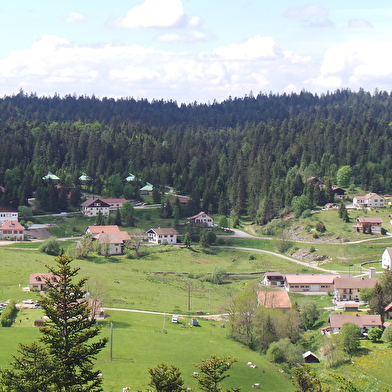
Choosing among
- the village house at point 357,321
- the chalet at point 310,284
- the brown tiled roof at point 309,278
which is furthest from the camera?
the brown tiled roof at point 309,278

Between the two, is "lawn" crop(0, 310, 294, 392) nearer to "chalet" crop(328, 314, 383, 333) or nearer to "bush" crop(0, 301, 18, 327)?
"bush" crop(0, 301, 18, 327)

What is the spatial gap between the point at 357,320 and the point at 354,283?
1339cm

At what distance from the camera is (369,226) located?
3861 inches

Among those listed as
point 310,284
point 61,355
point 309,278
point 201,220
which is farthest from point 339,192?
point 61,355

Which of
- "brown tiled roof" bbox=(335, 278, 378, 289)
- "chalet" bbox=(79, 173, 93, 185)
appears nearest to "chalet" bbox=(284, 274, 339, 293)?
"brown tiled roof" bbox=(335, 278, 378, 289)

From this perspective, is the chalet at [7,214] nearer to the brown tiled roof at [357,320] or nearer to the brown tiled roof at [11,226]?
the brown tiled roof at [11,226]

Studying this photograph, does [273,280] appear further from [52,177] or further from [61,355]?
[52,177]

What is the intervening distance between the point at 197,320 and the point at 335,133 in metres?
112

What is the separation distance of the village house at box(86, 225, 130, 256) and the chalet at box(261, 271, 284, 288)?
25.0 meters

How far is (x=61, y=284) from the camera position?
23562 mm

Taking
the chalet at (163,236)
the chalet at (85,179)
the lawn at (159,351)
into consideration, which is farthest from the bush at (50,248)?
the chalet at (85,179)

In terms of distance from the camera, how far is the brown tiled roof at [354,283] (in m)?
67.0

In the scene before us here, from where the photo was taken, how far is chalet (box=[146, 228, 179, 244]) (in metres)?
99.2

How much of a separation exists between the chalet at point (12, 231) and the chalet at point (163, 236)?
20109 millimetres
